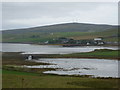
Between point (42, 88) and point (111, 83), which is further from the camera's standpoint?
point (111, 83)

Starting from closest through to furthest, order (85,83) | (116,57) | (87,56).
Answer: (85,83) → (116,57) → (87,56)

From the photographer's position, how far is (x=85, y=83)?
131 feet

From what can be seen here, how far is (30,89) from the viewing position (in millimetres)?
34062

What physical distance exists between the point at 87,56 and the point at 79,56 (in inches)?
130

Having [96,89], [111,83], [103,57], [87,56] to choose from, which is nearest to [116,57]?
[103,57]

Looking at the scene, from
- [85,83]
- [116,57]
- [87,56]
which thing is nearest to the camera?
[85,83]

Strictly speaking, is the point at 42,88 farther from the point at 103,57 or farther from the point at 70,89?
the point at 103,57

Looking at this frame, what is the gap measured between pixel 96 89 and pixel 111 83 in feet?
18.8

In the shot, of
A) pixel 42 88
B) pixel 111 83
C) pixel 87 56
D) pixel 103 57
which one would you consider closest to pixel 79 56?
pixel 87 56

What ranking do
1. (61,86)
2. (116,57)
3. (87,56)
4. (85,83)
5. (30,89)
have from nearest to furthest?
(30,89)
(61,86)
(85,83)
(116,57)
(87,56)

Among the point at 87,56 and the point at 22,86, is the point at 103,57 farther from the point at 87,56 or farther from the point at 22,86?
the point at 22,86

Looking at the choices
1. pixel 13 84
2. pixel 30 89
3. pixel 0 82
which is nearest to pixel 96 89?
pixel 30 89

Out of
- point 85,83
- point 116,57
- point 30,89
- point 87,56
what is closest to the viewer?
point 30,89

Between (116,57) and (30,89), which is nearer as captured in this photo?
(30,89)
